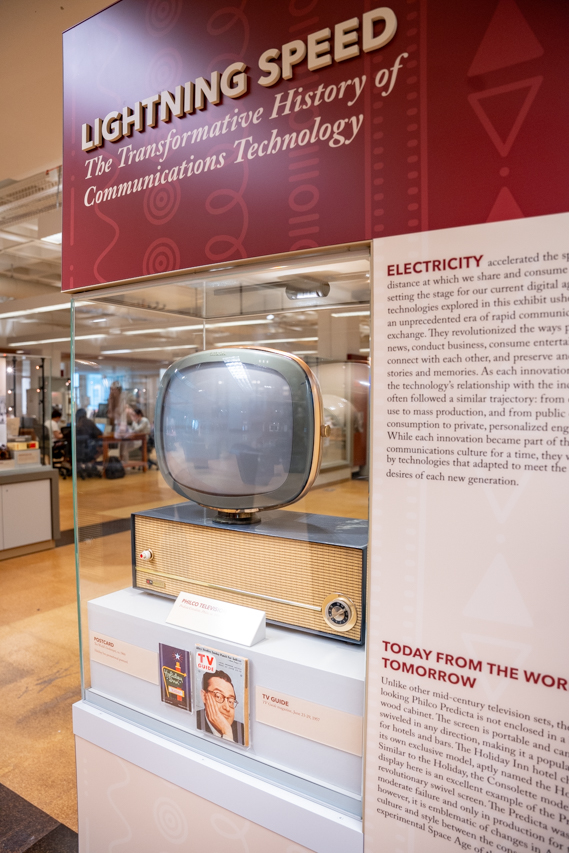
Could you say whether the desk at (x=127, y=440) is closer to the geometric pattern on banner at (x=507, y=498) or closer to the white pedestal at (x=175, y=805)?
the white pedestal at (x=175, y=805)

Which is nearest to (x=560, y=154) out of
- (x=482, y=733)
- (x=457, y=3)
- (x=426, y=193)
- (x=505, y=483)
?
(x=426, y=193)

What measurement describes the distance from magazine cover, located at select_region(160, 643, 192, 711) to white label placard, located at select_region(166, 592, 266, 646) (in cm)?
8

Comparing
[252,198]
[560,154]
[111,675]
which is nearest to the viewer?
[560,154]

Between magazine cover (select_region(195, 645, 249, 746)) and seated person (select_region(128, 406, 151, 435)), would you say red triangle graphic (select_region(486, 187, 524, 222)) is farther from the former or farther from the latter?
seated person (select_region(128, 406, 151, 435))

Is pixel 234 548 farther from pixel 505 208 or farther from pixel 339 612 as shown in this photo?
pixel 505 208

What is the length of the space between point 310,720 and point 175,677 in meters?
0.40

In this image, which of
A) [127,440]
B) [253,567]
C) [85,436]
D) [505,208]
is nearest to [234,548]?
[253,567]

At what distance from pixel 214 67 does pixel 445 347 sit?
32.9 inches

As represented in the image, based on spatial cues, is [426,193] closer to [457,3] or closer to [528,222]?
[528,222]

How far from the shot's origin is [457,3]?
85 centimetres

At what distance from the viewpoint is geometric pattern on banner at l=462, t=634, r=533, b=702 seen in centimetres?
85

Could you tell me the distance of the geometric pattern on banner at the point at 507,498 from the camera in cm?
83

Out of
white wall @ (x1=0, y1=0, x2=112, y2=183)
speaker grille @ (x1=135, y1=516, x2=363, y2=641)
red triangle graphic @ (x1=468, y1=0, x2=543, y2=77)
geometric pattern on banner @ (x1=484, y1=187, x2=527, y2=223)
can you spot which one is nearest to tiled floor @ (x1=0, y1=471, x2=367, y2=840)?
speaker grille @ (x1=135, y1=516, x2=363, y2=641)

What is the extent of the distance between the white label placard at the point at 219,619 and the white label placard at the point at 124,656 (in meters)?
0.15
